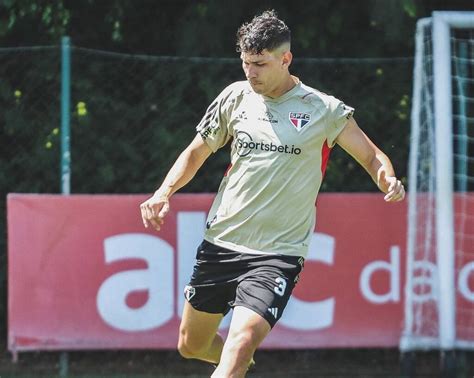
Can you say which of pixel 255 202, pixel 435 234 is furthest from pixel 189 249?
pixel 255 202

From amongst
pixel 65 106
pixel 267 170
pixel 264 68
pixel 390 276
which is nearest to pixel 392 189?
pixel 267 170

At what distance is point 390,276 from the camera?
Result: 7.93 meters

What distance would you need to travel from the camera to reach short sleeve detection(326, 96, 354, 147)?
5.51 metres

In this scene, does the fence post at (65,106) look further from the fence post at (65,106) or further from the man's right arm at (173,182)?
the man's right arm at (173,182)

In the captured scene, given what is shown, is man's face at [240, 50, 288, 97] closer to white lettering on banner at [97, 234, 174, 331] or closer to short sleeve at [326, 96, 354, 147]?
short sleeve at [326, 96, 354, 147]

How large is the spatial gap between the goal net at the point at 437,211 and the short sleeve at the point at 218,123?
2.40 meters

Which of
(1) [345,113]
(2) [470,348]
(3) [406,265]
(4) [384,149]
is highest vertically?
(1) [345,113]

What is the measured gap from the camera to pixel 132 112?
8.34m

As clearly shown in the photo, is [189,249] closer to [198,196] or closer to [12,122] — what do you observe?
[198,196]

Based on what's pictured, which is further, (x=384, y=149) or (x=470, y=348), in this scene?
(x=384, y=149)

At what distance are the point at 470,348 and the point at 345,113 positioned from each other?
295 cm

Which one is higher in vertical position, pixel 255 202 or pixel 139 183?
pixel 255 202

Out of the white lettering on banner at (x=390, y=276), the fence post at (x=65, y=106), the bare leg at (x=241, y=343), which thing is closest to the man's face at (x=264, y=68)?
the bare leg at (x=241, y=343)

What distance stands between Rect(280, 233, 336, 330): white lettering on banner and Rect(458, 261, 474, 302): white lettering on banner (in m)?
0.88
